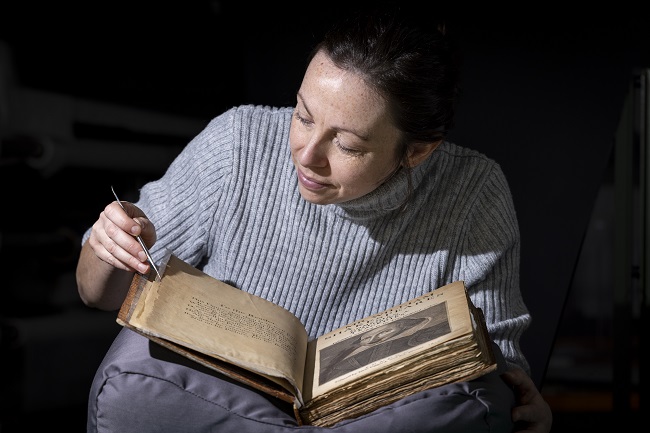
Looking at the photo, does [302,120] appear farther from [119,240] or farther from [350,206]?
[119,240]

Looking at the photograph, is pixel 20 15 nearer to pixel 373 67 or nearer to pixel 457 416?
pixel 373 67

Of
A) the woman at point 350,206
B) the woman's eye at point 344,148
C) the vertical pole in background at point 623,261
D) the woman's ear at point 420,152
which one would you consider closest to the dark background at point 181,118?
the vertical pole in background at point 623,261

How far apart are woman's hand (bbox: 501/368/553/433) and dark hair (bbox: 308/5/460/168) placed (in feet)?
1.23

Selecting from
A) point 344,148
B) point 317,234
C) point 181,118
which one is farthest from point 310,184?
point 181,118

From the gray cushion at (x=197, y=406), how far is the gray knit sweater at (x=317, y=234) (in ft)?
1.22

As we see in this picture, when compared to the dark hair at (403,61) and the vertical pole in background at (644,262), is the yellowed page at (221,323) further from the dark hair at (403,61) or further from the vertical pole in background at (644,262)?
the vertical pole in background at (644,262)

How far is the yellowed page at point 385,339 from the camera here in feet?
3.28

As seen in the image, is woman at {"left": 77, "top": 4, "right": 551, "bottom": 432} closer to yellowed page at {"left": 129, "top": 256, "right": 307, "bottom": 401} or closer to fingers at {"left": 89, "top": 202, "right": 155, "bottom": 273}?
fingers at {"left": 89, "top": 202, "right": 155, "bottom": 273}

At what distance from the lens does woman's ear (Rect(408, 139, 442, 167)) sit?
129cm

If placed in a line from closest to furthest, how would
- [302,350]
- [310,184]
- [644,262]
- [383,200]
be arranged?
[302,350]
[310,184]
[383,200]
[644,262]

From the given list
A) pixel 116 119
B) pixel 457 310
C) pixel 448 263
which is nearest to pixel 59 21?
pixel 116 119

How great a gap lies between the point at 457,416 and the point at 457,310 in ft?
0.44

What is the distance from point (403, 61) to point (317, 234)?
350mm

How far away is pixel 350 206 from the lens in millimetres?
1350
